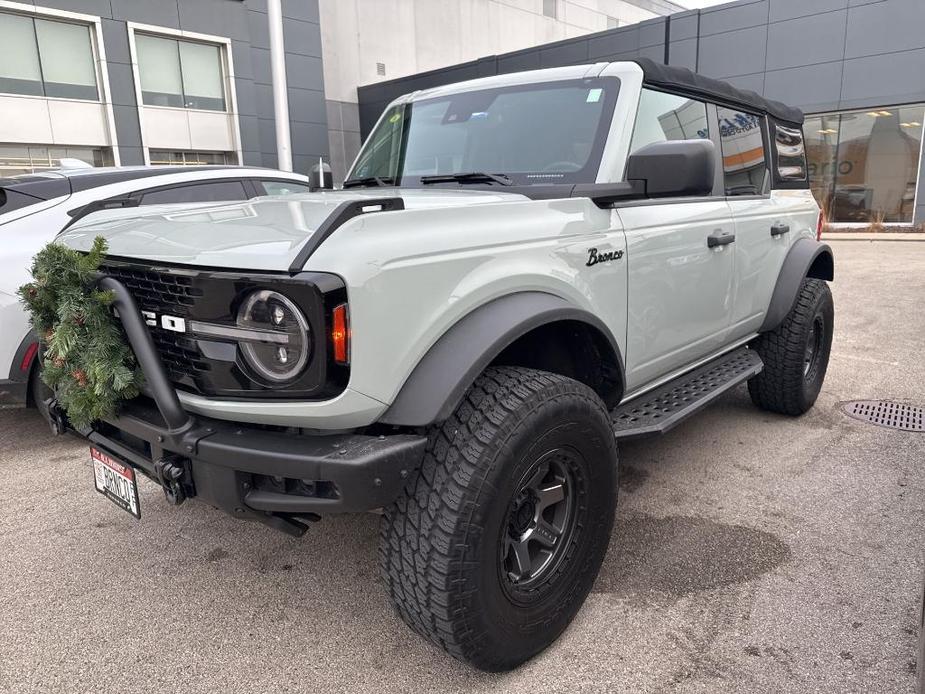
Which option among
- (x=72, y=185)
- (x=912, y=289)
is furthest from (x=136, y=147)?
(x=912, y=289)

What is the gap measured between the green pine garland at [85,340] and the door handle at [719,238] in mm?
2490

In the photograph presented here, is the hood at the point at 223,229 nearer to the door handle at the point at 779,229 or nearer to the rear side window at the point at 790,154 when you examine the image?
the door handle at the point at 779,229

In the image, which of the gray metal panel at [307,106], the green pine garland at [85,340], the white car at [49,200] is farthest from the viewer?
the gray metal panel at [307,106]

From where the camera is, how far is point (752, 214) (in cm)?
373

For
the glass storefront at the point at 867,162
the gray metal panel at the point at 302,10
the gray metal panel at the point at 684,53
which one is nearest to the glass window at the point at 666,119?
the glass storefront at the point at 867,162

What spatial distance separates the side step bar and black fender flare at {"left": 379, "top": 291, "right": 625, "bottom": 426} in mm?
799

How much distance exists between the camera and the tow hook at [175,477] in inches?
75.1

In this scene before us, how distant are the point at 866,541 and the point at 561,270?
184 centimetres

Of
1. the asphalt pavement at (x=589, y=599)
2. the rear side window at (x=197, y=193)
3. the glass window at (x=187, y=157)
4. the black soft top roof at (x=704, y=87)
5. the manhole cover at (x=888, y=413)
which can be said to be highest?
the glass window at (x=187, y=157)

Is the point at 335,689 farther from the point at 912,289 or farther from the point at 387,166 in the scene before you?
the point at 912,289

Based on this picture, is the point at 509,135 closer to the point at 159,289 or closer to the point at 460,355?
the point at 460,355

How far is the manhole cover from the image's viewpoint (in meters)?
4.29

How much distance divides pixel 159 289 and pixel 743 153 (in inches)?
129

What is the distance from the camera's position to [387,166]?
3.40 m
